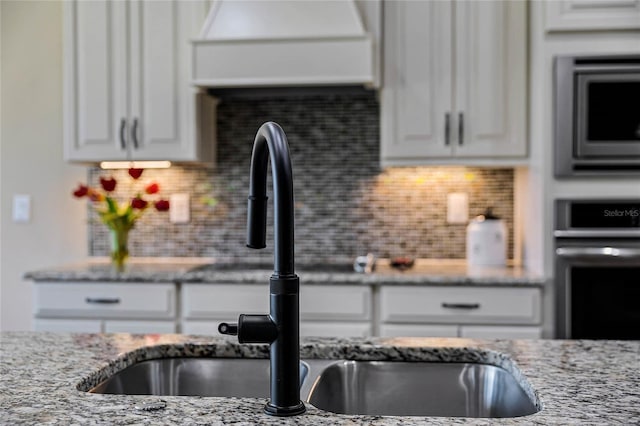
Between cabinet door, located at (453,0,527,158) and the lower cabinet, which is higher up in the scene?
cabinet door, located at (453,0,527,158)

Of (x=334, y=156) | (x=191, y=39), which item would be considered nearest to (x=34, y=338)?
(x=191, y=39)

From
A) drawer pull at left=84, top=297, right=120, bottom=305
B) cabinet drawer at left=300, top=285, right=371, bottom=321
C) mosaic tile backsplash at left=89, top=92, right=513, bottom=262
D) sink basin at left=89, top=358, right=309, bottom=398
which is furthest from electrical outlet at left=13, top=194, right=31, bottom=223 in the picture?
sink basin at left=89, top=358, right=309, bottom=398

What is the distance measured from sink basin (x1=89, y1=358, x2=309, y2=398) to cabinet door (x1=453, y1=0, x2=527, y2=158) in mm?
1817

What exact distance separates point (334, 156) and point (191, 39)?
0.89 meters

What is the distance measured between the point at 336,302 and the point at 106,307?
1005 mm

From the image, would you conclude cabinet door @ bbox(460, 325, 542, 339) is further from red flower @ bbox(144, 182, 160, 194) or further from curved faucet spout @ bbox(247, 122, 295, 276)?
curved faucet spout @ bbox(247, 122, 295, 276)

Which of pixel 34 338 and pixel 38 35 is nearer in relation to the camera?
pixel 34 338

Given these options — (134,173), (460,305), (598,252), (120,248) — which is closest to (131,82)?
(134,173)

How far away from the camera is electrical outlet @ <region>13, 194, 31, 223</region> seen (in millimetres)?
3482

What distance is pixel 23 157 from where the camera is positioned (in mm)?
3467

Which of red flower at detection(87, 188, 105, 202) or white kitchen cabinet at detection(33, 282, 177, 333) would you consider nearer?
white kitchen cabinet at detection(33, 282, 177, 333)

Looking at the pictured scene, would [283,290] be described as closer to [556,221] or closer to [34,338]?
[34,338]

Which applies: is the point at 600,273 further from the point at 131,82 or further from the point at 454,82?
the point at 131,82

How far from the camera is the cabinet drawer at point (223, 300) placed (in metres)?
2.81
